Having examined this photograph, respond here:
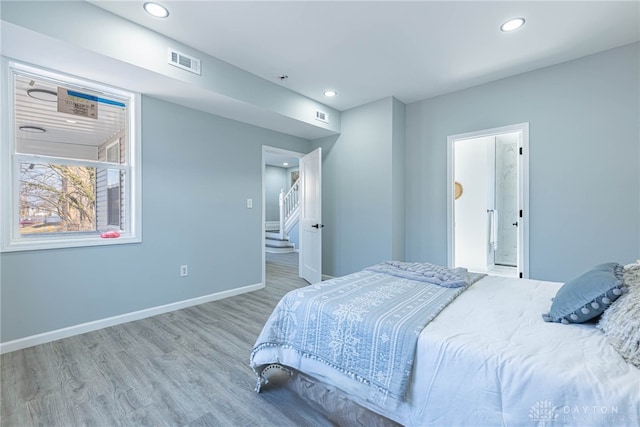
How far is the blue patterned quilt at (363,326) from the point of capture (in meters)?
1.34

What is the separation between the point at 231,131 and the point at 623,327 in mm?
3987

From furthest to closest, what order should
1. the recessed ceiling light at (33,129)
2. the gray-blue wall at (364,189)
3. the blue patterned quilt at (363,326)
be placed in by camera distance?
1. the gray-blue wall at (364,189)
2. the recessed ceiling light at (33,129)
3. the blue patterned quilt at (363,326)

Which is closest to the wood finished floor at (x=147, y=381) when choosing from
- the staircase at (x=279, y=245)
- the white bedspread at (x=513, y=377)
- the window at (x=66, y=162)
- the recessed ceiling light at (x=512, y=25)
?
the white bedspread at (x=513, y=377)

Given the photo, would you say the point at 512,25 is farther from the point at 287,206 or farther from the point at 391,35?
the point at 287,206

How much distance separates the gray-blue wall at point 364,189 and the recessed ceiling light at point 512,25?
1602 mm

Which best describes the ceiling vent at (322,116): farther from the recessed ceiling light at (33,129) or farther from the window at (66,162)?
the recessed ceiling light at (33,129)

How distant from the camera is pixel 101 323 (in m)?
2.83

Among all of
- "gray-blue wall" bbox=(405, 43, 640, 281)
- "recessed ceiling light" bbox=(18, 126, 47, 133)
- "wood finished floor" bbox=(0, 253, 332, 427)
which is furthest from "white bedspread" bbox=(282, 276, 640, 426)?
"recessed ceiling light" bbox=(18, 126, 47, 133)

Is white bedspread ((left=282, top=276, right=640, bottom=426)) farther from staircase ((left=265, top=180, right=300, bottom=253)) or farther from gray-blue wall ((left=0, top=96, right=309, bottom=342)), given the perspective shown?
staircase ((left=265, top=180, right=300, bottom=253))

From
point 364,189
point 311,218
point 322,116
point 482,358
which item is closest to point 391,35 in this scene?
point 322,116

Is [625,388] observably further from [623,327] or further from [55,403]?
[55,403]

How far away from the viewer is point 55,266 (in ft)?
8.49

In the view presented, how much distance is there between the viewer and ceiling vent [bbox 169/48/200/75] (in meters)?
2.66

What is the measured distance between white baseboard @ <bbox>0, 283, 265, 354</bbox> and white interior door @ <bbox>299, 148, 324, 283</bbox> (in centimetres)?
124
